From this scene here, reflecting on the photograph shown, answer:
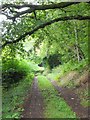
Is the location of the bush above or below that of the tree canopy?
below

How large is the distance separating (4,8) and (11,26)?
125cm

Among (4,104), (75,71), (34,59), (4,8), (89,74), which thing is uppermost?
(4,8)

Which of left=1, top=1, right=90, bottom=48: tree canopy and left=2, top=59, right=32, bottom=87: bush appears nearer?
left=1, top=1, right=90, bottom=48: tree canopy

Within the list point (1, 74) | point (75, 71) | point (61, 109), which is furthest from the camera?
point (75, 71)

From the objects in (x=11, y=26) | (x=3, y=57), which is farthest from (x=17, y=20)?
(x=3, y=57)

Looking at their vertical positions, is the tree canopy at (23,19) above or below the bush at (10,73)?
above

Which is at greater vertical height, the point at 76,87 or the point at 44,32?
the point at 44,32

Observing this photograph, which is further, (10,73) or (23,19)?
(10,73)

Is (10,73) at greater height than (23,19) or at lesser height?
lesser

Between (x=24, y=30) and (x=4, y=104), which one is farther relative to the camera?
(x=24, y=30)

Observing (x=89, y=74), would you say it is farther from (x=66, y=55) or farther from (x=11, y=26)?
(x=66, y=55)

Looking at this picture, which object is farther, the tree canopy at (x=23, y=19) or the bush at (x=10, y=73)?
the bush at (x=10, y=73)

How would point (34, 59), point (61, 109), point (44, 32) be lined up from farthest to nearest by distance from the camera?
point (34, 59) < point (44, 32) < point (61, 109)

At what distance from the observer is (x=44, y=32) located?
20359 mm
